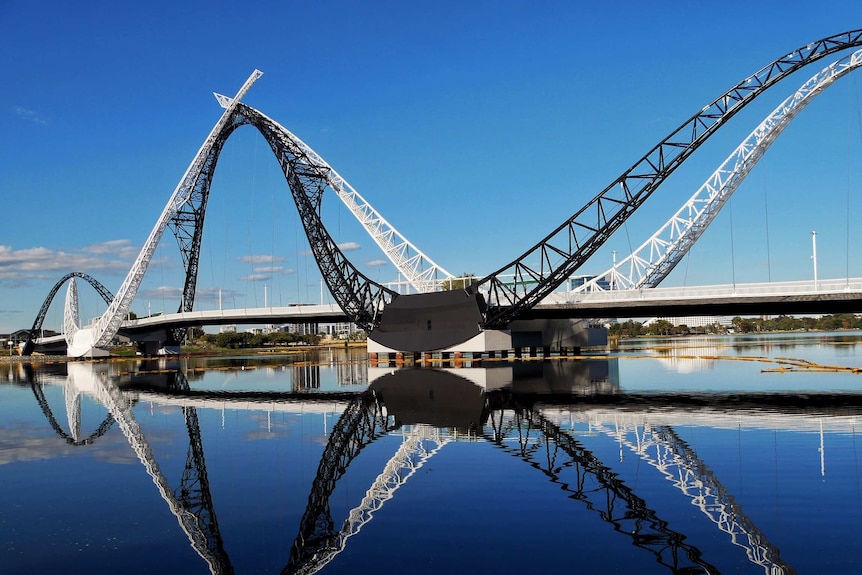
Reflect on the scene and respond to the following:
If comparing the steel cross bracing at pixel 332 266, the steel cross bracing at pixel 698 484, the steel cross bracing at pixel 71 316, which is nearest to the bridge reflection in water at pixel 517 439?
the steel cross bracing at pixel 698 484

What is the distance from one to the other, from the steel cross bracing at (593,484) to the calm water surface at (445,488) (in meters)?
0.06

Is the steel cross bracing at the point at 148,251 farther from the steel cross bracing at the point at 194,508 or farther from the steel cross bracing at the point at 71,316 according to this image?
the steel cross bracing at the point at 194,508

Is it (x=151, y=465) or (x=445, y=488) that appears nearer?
(x=445, y=488)

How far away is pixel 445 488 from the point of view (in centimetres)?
1572

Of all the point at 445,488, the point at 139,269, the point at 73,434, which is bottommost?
the point at 73,434

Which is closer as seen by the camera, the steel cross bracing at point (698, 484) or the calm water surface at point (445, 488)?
the steel cross bracing at point (698, 484)

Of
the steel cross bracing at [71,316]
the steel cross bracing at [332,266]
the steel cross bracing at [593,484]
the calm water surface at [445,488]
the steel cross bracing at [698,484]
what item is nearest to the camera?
the steel cross bracing at [698,484]

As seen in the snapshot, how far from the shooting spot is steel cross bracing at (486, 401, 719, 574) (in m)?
11.1

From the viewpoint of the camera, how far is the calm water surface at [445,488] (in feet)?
36.9

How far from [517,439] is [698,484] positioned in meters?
7.39

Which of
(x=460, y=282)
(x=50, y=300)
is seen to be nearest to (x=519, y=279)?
(x=460, y=282)

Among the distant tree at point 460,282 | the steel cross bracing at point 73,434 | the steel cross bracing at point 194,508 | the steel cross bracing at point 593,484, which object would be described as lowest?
the steel cross bracing at point 73,434

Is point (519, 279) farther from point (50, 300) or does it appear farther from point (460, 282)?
point (50, 300)

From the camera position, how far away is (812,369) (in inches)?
2009
